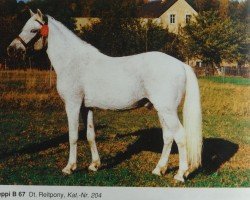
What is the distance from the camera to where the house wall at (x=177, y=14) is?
10.3 ft

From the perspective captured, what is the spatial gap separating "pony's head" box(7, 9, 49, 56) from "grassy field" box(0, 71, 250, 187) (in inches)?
12.4

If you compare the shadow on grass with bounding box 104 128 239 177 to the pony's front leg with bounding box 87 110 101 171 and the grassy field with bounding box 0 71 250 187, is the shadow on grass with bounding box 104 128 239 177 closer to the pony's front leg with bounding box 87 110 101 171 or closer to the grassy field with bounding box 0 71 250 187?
the grassy field with bounding box 0 71 250 187

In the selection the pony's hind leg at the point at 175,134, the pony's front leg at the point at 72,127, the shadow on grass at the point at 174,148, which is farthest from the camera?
the shadow on grass at the point at 174,148

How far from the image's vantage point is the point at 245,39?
3.10m

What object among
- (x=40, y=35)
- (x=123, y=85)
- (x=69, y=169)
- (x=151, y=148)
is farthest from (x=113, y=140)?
(x=40, y=35)

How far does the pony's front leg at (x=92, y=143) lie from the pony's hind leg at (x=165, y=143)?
39 cm

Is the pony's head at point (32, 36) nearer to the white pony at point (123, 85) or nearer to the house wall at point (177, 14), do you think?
the white pony at point (123, 85)

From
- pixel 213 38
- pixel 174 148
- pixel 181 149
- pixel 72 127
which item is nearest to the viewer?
pixel 181 149

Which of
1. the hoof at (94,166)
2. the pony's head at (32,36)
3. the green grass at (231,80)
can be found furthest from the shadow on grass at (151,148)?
the pony's head at (32,36)

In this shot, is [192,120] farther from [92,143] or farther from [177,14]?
[177,14]

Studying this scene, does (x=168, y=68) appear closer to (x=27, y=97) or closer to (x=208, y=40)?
(x=208, y=40)

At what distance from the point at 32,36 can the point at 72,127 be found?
26.3 inches

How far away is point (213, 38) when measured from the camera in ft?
10.3

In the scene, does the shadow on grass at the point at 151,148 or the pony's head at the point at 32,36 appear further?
the shadow on grass at the point at 151,148
